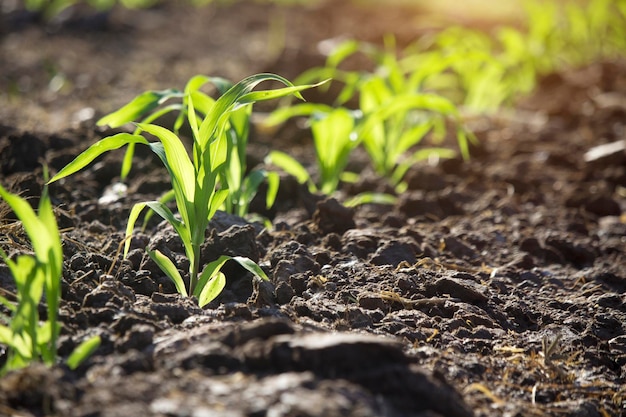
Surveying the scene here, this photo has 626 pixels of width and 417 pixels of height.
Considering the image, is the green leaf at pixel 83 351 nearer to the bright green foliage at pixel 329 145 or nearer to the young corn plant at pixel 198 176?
the young corn plant at pixel 198 176

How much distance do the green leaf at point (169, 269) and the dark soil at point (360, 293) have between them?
38mm

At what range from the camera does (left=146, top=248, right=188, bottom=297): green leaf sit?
181 centimetres

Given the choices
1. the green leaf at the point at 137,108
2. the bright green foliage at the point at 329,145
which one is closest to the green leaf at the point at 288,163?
the bright green foliage at the point at 329,145

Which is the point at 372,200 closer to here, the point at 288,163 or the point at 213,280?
the point at 288,163

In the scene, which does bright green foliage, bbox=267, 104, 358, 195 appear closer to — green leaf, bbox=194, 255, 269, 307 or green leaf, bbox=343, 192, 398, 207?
green leaf, bbox=343, 192, 398, 207

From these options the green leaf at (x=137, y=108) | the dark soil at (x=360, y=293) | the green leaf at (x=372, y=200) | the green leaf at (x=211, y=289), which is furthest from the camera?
the green leaf at (x=372, y=200)

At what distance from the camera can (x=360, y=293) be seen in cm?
194

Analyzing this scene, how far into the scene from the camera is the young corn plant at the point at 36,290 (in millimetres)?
1384

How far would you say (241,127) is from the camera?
239cm

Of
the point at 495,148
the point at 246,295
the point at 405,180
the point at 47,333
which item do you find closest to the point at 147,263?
the point at 246,295

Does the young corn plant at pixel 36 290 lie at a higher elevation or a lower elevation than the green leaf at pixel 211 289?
higher

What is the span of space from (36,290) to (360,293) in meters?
0.84

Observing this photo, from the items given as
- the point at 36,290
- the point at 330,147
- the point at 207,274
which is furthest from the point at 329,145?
the point at 36,290

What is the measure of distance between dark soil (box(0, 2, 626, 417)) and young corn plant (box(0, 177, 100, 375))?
73mm
